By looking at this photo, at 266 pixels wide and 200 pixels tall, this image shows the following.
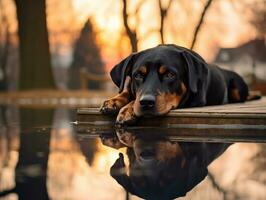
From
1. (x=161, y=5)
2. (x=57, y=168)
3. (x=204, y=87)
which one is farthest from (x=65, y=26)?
(x=57, y=168)

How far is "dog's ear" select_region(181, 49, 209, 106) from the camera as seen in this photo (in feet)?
18.1

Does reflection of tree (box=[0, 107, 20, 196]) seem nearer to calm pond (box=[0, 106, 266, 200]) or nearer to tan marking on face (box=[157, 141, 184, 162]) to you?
calm pond (box=[0, 106, 266, 200])

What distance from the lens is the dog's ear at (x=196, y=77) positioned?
5.51 metres

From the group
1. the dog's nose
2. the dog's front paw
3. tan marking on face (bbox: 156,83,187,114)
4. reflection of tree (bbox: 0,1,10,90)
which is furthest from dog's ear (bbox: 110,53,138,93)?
reflection of tree (bbox: 0,1,10,90)

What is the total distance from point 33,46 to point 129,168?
15994mm

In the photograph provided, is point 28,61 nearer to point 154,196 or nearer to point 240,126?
point 240,126

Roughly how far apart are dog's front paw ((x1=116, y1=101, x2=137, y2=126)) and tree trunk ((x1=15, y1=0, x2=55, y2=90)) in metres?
12.9

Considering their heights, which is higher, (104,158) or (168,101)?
(168,101)

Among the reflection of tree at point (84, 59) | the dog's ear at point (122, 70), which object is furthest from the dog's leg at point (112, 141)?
the reflection of tree at point (84, 59)

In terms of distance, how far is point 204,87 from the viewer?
5844 mm

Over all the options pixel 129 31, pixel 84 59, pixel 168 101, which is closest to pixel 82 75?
pixel 129 31

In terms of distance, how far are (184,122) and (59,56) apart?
145 feet

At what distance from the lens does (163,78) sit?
530cm

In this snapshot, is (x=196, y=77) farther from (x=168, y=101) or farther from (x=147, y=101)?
(x=147, y=101)
